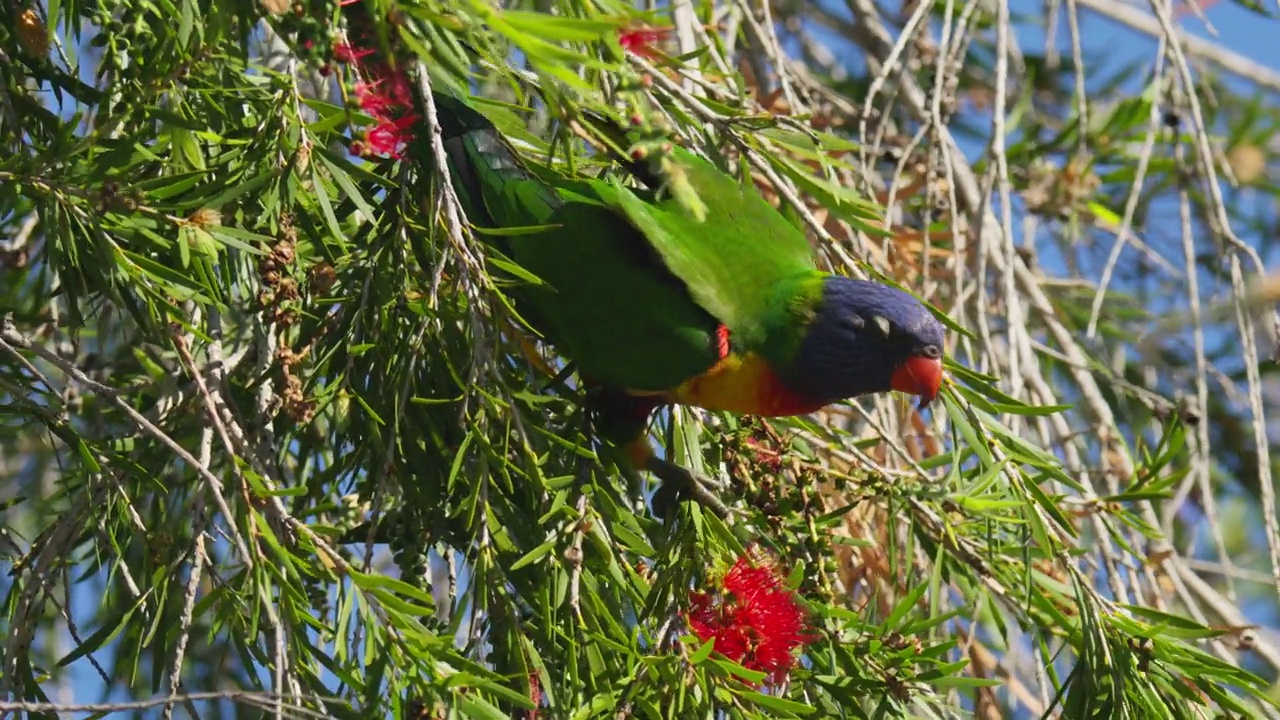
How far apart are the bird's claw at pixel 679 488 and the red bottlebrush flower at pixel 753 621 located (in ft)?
0.64

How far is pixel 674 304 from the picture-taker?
7.13ft

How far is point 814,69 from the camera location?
4266 millimetres

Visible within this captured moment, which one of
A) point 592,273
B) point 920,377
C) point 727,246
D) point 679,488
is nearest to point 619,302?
point 592,273

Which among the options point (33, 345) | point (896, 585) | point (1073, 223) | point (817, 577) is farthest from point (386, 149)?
point (1073, 223)

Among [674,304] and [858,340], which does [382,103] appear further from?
[858,340]

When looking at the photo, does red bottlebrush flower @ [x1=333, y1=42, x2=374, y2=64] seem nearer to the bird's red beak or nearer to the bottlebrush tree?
the bottlebrush tree

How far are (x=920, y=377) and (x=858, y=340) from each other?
5.5 inches

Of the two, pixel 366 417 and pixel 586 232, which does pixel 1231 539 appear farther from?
pixel 366 417

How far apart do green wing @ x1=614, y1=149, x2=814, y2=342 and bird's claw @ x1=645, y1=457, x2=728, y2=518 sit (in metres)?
0.28

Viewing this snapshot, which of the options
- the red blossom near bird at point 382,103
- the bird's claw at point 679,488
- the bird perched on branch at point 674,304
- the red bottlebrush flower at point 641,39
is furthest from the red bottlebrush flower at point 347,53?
the bird's claw at point 679,488

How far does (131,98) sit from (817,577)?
1071 mm

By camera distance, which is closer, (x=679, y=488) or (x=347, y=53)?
(x=347, y=53)

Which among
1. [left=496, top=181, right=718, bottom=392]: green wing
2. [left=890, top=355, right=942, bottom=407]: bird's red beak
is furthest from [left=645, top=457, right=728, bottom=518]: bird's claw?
[left=890, top=355, right=942, bottom=407]: bird's red beak

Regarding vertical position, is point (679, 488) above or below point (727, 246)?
below
